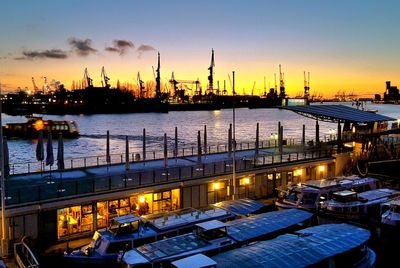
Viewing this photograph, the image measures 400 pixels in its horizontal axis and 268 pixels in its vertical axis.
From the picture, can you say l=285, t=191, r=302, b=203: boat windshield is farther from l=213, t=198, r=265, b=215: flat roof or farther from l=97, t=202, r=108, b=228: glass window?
l=97, t=202, r=108, b=228: glass window

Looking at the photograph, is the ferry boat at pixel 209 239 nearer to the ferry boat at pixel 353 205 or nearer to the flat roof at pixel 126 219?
the flat roof at pixel 126 219

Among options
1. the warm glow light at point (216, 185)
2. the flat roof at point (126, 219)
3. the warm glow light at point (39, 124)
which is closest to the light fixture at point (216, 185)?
the warm glow light at point (216, 185)

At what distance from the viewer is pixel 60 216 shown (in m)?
24.1

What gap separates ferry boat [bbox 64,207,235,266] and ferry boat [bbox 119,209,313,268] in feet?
4.29

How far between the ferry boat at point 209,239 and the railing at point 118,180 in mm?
7027

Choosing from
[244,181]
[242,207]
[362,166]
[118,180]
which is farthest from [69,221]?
[362,166]

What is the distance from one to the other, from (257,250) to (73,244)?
37.5ft

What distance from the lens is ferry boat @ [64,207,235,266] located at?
19984 millimetres

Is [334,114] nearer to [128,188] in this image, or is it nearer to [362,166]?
[362,166]

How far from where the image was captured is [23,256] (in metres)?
20.7

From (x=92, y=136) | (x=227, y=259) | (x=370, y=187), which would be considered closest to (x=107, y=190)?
(x=227, y=259)

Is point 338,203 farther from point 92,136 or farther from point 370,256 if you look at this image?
point 92,136

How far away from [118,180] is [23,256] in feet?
26.3

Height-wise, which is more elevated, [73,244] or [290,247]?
[290,247]
